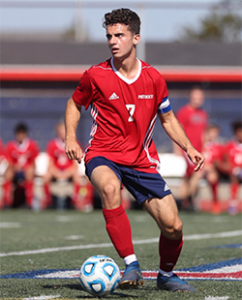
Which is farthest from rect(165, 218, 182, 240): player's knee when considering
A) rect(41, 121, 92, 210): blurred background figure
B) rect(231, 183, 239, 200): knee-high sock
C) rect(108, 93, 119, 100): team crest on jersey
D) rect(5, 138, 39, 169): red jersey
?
rect(5, 138, 39, 169): red jersey

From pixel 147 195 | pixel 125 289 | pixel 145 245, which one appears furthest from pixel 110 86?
pixel 145 245

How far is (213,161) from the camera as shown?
42.6 ft

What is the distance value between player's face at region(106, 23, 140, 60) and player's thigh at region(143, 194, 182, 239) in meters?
1.08

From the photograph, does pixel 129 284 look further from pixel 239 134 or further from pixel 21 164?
pixel 21 164

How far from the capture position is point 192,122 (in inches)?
452

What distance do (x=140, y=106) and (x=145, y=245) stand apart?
288cm

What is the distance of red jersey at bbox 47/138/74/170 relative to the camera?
13070 mm

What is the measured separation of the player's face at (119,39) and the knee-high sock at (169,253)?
1.36 metres

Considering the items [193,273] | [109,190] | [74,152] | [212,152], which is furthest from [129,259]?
[212,152]

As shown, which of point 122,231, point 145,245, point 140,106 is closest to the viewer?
point 122,231

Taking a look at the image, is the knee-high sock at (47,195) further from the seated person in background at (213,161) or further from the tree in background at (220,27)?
the tree in background at (220,27)

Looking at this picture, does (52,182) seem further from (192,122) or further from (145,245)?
(145,245)

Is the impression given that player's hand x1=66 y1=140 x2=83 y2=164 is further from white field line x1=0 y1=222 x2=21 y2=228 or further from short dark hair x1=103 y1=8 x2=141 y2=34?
white field line x1=0 y1=222 x2=21 y2=228

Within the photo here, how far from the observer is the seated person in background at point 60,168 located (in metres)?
13.0
